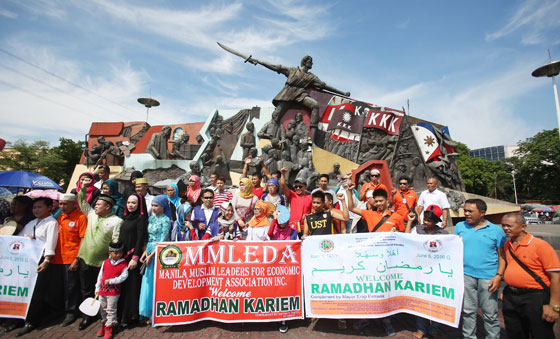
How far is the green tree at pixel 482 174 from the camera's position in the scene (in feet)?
130

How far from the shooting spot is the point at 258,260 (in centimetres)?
363

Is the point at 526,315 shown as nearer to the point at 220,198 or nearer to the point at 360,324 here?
the point at 360,324

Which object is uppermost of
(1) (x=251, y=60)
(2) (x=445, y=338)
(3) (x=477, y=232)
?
(1) (x=251, y=60)

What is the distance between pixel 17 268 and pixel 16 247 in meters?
0.28

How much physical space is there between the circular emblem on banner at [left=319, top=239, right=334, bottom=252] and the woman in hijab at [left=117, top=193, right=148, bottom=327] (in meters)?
2.43

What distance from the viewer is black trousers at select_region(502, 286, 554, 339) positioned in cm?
258

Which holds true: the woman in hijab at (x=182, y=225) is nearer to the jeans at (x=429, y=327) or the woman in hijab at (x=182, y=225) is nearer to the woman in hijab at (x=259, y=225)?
the woman in hijab at (x=259, y=225)

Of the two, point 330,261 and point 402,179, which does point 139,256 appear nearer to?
point 330,261

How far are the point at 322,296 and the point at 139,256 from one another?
2486mm

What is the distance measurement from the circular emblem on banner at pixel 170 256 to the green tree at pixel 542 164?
43361mm

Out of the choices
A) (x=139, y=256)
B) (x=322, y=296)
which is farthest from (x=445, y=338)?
(x=139, y=256)

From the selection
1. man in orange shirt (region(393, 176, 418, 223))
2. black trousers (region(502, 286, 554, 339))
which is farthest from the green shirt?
black trousers (region(502, 286, 554, 339))

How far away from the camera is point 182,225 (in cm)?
424

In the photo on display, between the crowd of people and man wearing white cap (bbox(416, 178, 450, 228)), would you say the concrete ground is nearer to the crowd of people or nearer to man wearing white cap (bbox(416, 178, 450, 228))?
the crowd of people
